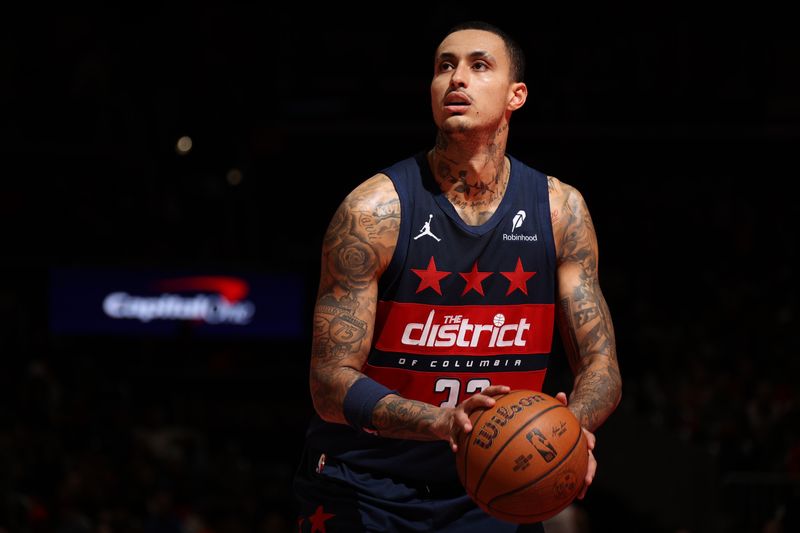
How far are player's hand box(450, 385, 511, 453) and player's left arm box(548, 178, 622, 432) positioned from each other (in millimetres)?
671

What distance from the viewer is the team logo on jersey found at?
445cm

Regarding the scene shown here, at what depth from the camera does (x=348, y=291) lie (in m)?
4.23

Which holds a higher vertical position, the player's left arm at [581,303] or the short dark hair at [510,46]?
the short dark hair at [510,46]

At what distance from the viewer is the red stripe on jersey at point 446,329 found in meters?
4.30

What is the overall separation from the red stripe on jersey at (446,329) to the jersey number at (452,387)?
0.32ft

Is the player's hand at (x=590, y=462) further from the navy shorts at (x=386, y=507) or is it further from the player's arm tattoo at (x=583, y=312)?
the navy shorts at (x=386, y=507)

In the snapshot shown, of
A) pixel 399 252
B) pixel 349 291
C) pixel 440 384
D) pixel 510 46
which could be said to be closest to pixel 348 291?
pixel 349 291

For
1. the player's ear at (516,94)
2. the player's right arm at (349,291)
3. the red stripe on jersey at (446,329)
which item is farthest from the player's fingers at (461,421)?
the player's ear at (516,94)

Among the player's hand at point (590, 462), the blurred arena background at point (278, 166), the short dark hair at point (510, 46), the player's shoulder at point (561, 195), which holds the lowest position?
the blurred arena background at point (278, 166)

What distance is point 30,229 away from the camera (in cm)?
1781

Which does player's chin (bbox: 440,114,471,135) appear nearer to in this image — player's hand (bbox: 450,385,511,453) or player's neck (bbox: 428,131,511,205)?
player's neck (bbox: 428,131,511,205)

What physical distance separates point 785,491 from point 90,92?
37.9 ft

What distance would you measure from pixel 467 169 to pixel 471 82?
324mm

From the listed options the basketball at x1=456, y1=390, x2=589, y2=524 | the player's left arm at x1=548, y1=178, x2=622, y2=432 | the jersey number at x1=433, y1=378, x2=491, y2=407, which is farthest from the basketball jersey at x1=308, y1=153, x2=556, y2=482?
the basketball at x1=456, y1=390, x2=589, y2=524
